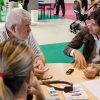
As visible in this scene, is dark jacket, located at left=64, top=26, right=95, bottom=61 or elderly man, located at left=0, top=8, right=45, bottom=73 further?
dark jacket, located at left=64, top=26, right=95, bottom=61

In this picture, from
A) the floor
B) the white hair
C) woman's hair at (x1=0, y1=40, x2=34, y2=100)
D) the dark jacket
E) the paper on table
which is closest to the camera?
woman's hair at (x1=0, y1=40, x2=34, y2=100)

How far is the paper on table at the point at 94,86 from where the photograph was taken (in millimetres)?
1488

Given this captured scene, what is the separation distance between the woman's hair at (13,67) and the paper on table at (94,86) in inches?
29.1

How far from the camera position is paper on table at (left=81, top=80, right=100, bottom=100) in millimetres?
1488

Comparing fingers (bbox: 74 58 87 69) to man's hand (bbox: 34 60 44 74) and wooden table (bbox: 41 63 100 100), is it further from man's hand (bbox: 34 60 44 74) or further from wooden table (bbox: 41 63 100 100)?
man's hand (bbox: 34 60 44 74)

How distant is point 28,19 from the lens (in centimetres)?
201

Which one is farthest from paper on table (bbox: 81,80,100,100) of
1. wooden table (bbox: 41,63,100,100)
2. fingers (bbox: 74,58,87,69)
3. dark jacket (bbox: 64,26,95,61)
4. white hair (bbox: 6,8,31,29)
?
white hair (bbox: 6,8,31,29)

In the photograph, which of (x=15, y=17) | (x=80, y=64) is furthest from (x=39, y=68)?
(x=15, y=17)

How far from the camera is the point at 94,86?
1586mm

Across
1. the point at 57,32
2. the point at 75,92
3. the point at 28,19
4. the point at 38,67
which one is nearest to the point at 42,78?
the point at 38,67

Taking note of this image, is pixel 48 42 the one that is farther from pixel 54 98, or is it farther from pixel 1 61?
pixel 1 61

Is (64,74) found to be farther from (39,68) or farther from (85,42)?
(85,42)

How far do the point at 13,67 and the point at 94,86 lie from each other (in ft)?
3.00

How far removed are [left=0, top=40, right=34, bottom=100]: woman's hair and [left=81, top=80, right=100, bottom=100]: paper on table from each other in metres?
0.74
